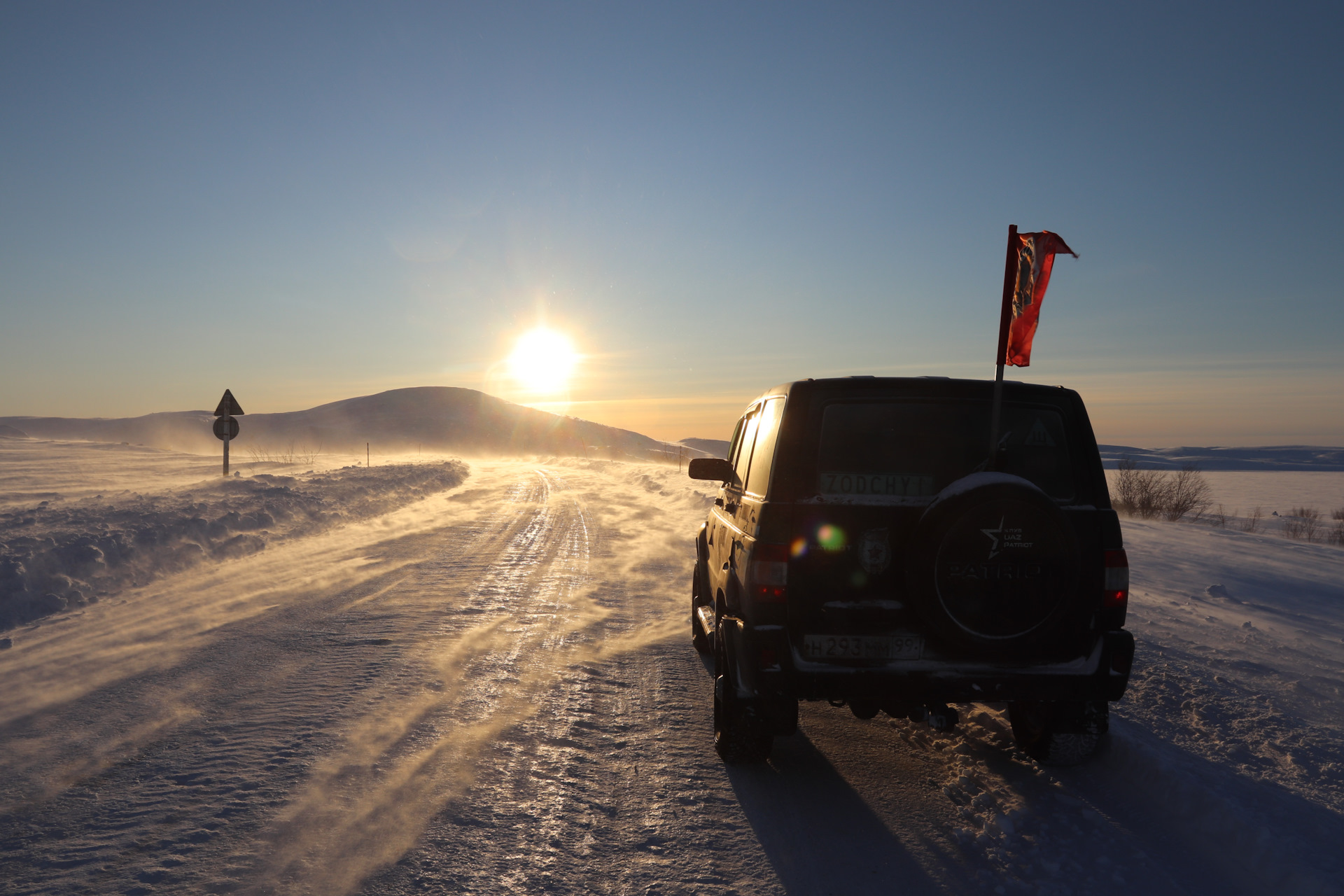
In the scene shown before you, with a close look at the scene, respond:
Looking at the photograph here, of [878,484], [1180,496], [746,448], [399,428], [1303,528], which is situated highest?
[399,428]

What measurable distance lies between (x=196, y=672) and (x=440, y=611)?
2.57m

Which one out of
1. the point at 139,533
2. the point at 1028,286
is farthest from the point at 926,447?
the point at 139,533

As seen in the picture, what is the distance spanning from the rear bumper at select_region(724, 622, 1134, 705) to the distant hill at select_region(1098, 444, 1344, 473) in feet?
356

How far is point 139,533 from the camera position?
36.3ft

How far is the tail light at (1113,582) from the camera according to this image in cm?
385

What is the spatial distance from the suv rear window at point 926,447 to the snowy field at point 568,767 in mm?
1680

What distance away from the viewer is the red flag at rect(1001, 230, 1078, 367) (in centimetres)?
533

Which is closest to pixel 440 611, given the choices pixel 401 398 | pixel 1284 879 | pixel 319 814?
pixel 319 814

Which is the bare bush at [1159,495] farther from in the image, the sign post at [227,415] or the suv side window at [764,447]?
the sign post at [227,415]

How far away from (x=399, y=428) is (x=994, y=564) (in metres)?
154

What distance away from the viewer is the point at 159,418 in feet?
524

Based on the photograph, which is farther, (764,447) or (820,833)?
(764,447)

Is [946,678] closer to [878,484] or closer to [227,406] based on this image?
[878,484]

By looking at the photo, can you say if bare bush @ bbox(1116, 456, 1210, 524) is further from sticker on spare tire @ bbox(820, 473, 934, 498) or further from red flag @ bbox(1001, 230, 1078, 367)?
sticker on spare tire @ bbox(820, 473, 934, 498)
